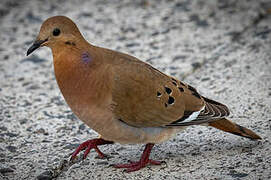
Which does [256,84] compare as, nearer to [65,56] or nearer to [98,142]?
[98,142]

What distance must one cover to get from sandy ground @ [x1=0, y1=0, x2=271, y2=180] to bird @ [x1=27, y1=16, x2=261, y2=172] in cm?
19

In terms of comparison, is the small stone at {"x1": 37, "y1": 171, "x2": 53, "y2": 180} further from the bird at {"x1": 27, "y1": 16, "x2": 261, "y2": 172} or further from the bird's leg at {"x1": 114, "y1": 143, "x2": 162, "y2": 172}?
the bird's leg at {"x1": 114, "y1": 143, "x2": 162, "y2": 172}

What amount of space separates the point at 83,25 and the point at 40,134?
207 centimetres

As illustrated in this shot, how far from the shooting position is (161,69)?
4719 millimetres

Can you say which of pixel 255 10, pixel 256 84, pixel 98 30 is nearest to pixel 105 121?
pixel 256 84

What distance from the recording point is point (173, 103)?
335 cm

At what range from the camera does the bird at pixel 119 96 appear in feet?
10.1

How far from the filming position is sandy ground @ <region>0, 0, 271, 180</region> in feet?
10.8

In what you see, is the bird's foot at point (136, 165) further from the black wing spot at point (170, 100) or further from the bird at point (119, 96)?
the black wing spot at point (170, 100)

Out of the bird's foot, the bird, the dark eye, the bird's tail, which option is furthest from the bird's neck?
the bird's tail

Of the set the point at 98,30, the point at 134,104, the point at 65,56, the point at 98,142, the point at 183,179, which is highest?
the point at 98,30

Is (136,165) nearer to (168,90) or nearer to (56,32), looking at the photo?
(168,90)

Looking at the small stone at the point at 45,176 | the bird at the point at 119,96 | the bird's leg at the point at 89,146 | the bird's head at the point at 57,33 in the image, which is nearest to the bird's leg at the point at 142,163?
the bird at the point at 119,96

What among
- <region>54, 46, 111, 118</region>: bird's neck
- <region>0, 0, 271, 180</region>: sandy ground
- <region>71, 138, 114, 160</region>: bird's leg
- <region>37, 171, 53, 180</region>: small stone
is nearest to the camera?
<region>54, 46, 111, 118</region>: bird's neck
